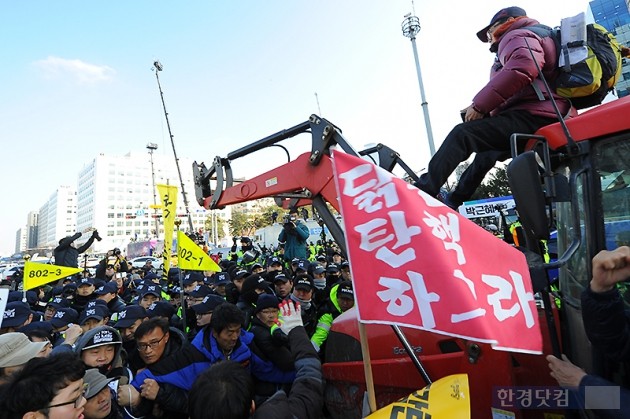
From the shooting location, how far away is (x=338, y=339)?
2770 millimetres

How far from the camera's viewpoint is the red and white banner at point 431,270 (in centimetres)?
135

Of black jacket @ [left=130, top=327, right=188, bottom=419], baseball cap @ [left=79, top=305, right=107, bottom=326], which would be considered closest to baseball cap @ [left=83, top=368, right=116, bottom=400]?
black jacket @ [left=130, top=327, right=188, bottom=419]

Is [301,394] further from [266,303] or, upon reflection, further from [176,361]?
[266,303]

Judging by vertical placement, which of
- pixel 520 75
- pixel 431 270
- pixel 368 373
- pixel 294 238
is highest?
pixel 520 75

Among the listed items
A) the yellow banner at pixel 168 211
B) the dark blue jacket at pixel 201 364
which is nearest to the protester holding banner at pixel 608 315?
the dark blue jacket at pixel 201 364

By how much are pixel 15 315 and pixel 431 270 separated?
212 inches

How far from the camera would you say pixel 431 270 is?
1.41 meters

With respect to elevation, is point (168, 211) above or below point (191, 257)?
above

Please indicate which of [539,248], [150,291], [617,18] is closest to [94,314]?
[150,291]

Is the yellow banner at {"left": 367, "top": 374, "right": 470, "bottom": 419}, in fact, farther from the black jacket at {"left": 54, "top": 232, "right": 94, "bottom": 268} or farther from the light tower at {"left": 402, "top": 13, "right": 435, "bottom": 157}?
the light tower at {"left": 402, "top": 13, "right": 435, "bottom": 157}

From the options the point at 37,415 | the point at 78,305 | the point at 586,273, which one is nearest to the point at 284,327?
the point at 37,415

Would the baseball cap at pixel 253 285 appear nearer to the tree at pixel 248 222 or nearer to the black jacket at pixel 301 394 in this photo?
the black jacket at pixel 301 394

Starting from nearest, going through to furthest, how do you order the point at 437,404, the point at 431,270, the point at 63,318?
the point at 431,270
the point at 437,404
the point at 63,318

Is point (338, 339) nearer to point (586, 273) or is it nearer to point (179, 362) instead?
point (179, 362)
